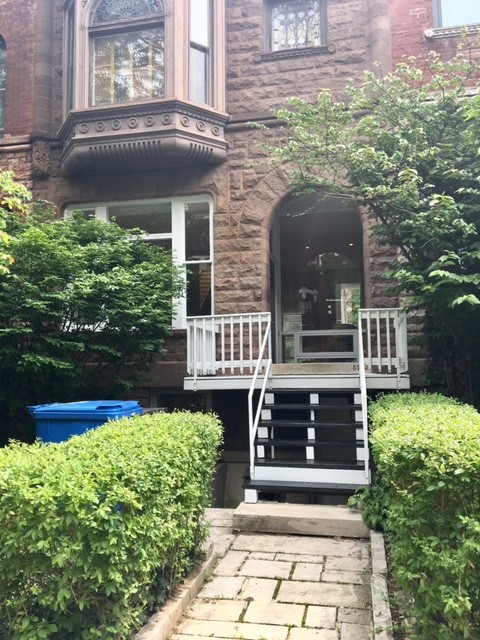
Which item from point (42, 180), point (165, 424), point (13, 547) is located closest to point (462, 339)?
point (165, 424)

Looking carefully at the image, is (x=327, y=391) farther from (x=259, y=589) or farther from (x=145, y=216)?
(x=145, y=216)

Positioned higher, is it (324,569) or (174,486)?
(174,486)

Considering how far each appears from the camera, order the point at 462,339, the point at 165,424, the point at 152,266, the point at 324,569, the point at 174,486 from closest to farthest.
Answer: the point at 174,486 < the point at 165,424 < the point at 324,569 < the point at 462,339 < the point at 152,266

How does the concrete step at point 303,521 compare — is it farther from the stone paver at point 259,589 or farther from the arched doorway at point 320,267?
the arched doorway at point 320,267

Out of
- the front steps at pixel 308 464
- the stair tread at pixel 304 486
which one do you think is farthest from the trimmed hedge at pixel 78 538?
the front steps at pixel 308 464

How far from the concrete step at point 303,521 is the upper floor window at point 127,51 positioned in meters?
6.44

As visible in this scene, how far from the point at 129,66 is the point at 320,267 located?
558cm

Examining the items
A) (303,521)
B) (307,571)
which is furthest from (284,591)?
(303,521)

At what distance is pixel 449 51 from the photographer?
8180 millimetres

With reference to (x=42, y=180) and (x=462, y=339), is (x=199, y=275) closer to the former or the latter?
(x=42, y=180)

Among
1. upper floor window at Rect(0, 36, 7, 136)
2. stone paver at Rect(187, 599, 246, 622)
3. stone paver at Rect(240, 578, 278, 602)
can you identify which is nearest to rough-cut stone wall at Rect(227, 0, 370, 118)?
upper floor window at Rect(0, 36, 7, 136)

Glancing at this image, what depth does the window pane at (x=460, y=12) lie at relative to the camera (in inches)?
332

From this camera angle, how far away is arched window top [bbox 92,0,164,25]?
8373 mm

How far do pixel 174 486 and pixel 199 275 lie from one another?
18.9 ft
